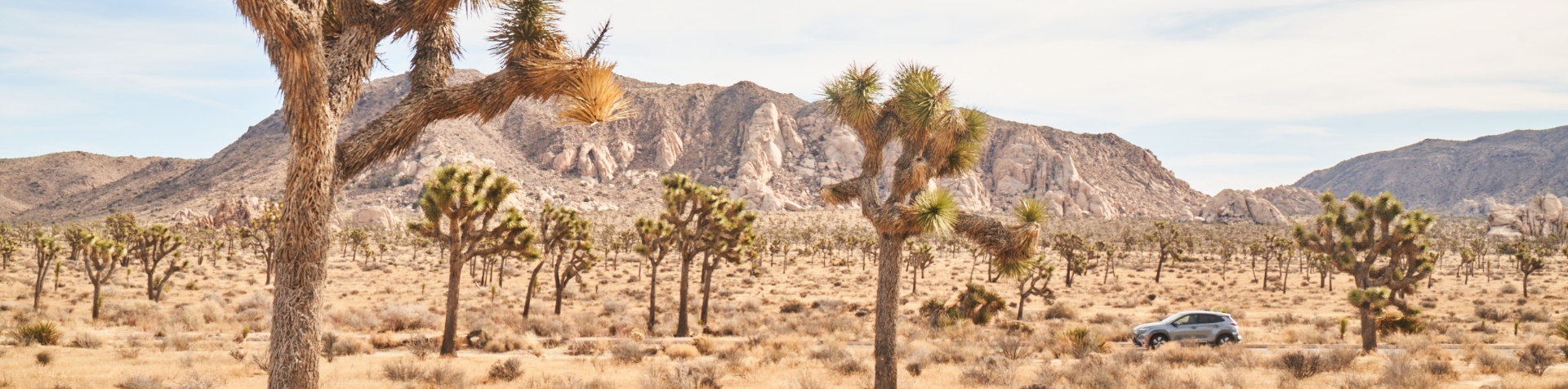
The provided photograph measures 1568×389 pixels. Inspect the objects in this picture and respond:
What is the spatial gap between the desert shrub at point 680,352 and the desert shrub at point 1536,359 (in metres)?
16.9

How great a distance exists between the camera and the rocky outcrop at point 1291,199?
15850 cm

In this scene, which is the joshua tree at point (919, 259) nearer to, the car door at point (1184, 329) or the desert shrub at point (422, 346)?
the car door at point (1184, 329)

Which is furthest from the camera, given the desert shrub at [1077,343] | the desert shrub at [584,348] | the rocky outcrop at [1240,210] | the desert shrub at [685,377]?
the rocky outcrop at [1240,210]

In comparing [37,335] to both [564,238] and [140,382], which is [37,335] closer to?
[140,382]

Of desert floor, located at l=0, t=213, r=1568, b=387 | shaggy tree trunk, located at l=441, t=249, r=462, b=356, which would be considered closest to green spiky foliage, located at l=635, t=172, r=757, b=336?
desert floor, located at l=0, t=213, r=1568, b=387

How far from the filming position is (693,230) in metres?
25.0

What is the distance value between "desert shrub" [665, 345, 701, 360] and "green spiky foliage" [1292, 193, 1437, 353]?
1539 centimetres

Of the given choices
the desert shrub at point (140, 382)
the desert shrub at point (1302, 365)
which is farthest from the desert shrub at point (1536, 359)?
the desert shrub at point (140, 382)

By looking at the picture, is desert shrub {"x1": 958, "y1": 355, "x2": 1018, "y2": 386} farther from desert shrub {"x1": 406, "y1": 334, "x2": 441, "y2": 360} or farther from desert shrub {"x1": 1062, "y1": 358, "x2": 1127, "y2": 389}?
desert shrub {"x1": 406, "y1": 334, "x2": 441, "y2": 360}

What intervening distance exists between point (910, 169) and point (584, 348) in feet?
39.8

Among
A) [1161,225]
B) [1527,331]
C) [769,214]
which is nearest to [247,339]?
[1527,331]

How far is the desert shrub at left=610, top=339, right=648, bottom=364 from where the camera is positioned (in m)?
18.0

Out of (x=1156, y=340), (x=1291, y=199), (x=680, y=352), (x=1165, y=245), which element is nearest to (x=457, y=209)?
(x=680, y=352)

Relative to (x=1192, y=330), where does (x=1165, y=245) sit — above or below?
above
